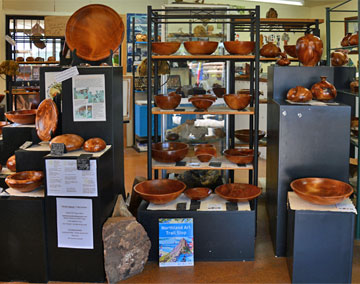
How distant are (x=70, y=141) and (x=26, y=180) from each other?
366mm

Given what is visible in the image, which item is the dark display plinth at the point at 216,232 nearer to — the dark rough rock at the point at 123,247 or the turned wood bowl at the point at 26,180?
the dark rough rock at the point at 123,247

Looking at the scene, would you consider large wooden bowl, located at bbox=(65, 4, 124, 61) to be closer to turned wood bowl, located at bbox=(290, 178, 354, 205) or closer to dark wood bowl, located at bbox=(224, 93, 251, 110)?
dark wood bowl, located at bbox=(224, 93, 251, 110)

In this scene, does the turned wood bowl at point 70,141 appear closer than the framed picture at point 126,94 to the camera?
Yes

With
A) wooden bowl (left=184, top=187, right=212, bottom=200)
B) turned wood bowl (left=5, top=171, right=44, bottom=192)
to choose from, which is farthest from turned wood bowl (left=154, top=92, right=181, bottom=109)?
turned wood bowl (left=5, top=171, right=44, bottom=192)

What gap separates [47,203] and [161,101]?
1221 millimetres

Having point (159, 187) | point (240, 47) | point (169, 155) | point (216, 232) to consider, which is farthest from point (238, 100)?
point (216, 232)

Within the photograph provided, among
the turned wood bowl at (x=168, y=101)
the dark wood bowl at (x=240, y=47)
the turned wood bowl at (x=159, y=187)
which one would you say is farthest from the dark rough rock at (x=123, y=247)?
the dark wood bowl at (x=240, y=47)

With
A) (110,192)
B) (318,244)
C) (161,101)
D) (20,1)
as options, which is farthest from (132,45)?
(318,244)

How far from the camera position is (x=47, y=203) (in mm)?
2895

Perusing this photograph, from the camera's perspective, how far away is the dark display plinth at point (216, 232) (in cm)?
322

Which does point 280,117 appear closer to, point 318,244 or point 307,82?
point 307,82

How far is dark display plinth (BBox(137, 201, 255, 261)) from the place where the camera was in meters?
3.22

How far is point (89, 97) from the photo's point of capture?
314 centimetres

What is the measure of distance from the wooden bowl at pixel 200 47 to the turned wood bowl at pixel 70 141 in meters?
1.10
